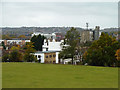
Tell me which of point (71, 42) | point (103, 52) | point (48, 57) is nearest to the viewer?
point (103, 52)

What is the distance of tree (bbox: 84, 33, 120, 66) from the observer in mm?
29377

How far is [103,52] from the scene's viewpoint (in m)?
30.1

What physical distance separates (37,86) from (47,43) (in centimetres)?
4669

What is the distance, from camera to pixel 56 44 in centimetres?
5144

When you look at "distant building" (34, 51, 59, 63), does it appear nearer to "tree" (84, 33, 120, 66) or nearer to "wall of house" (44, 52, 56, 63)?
"wall of house" (44, 52, 56, 63)

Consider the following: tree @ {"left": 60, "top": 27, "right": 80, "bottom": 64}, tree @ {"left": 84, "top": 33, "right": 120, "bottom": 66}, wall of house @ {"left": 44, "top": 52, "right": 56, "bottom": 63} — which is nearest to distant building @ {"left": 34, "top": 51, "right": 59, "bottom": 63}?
wall of house @ {"left": 44, "top": 52, "right": 56, "bottom": 63}

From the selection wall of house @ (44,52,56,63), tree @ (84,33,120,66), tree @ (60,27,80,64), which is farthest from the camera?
wall of house @ (44,52,56,63)

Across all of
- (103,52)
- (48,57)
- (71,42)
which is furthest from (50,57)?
(103,52)

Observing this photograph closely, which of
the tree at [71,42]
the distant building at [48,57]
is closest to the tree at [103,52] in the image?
the tree at [71,42]

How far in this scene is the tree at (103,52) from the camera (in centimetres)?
2938

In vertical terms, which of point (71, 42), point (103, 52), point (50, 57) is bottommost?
point (50, 57)

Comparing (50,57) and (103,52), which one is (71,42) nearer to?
(103,52)

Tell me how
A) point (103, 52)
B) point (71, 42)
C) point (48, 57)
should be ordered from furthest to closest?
point (48, 57) → point (71, 42) → point (103, 52)

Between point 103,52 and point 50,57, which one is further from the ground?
point 103,52
